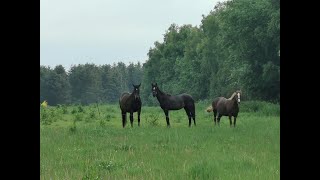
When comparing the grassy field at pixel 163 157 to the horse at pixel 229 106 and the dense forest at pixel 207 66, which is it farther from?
the dense forest at pixel 207 66

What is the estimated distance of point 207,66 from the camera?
221 feet

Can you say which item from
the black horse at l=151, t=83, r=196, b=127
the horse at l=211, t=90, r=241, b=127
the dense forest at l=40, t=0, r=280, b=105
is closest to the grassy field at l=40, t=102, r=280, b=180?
the horse at l=211, t=90, r=241, b=127

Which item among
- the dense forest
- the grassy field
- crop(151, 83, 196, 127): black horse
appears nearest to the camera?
the grassy field

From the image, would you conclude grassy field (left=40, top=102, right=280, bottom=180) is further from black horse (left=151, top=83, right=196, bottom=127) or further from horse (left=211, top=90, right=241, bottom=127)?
black horse (left=151, top=83, right=196, bottom=127)

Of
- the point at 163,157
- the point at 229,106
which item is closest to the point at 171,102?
the point at 229,106

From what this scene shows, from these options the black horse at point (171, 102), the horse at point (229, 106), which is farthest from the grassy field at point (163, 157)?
the black horse at point (171, 102)

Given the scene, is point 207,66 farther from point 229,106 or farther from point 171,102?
point 229,106

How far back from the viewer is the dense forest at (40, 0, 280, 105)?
36156 mm
